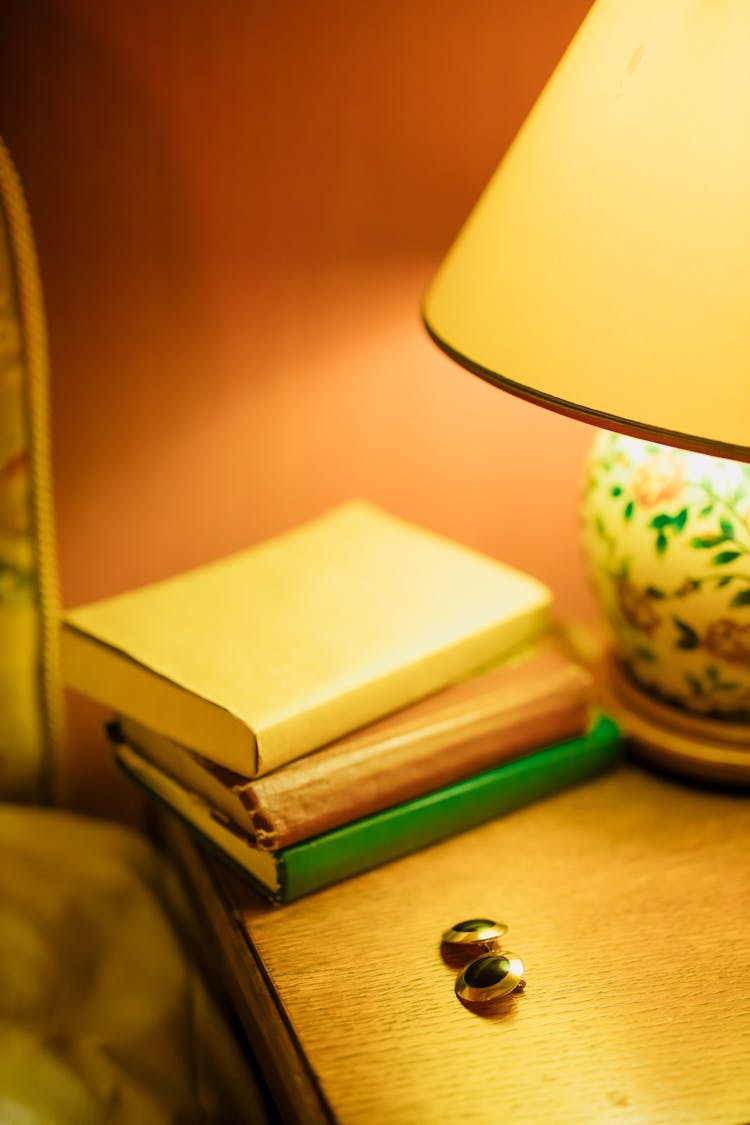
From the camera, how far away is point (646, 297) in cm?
53

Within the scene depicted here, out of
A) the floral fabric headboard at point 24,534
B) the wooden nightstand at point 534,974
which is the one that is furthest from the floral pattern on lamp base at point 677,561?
the floral fabric headboard at point 24,534

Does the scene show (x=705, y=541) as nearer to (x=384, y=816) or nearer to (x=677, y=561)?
(x=677, y=561)

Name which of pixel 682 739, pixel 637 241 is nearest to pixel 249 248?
pixel 637 241

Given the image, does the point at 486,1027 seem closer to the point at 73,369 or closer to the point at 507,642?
the point at 507,642

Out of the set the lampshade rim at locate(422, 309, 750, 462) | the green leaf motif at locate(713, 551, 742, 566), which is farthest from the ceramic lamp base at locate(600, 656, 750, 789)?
the lampshade rim at locate(422, 309, 750, 462)

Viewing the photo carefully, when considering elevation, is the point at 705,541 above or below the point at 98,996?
above

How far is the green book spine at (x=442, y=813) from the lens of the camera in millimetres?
631

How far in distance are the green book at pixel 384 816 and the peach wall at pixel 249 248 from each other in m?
0.25

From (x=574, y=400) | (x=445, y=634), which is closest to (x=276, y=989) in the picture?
(x=445, y=634)

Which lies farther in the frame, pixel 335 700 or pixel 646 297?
pixel 335 700

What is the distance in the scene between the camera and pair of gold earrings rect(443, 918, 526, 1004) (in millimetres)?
567

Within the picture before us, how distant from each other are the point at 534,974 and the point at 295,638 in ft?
0.81

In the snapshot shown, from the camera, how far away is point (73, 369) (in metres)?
0.82

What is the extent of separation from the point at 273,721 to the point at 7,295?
0.36 metres
